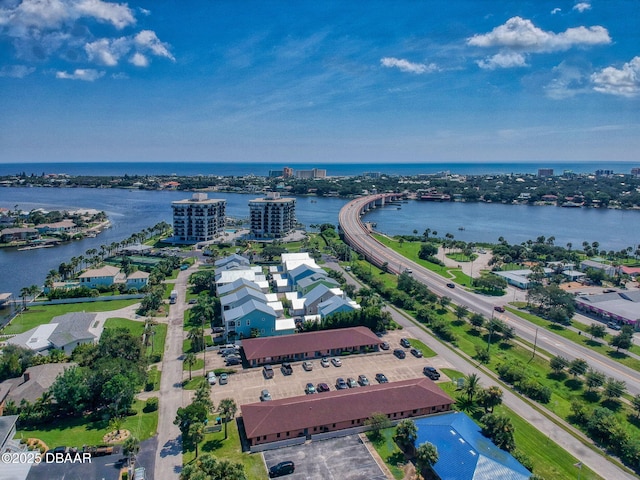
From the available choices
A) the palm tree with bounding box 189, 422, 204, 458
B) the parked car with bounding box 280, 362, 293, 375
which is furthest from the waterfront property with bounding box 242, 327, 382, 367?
the palm tree with bounding box 189, 422, 204, 458

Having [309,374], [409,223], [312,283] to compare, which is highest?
[312,283]

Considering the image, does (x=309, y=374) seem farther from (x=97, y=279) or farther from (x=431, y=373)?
(x=97, y=279)

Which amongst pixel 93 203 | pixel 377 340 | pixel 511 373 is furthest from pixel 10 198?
pixel 511 373

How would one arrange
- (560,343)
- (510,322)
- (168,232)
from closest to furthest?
(560,343) → (510,322) → (168,232)

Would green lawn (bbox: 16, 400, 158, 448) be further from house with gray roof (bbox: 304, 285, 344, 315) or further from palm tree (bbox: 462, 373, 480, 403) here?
palm tree (bbox: 462, 373, 480, 403)

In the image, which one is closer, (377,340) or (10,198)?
(377,340)

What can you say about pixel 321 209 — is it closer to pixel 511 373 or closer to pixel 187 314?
pixel 187 314

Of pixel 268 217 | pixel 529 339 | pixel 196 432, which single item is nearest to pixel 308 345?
pixel 196 432
